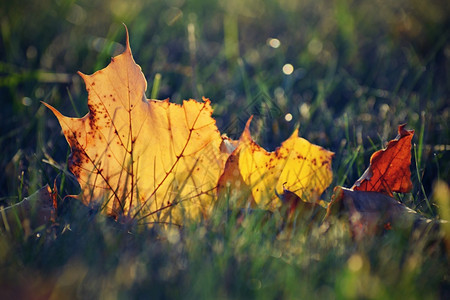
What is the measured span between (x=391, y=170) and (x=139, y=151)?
1.88 ft

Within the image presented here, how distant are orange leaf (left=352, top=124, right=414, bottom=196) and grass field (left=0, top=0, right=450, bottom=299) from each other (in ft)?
0.27

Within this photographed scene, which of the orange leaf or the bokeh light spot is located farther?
the bokeh light spot

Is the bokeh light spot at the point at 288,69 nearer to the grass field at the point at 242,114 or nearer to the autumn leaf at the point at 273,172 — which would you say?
the grass field at the point at 242,114

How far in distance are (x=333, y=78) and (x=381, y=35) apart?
62 cm

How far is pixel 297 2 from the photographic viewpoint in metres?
3.26

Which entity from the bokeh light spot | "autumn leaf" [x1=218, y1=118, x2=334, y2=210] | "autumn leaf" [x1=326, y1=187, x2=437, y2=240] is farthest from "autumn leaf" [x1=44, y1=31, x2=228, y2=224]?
the bokeh light spot

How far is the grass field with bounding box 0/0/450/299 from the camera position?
89cm

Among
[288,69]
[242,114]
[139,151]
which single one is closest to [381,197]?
[139,151]

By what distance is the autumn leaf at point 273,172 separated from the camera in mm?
1165

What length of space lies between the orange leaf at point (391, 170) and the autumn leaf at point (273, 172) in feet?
0.33

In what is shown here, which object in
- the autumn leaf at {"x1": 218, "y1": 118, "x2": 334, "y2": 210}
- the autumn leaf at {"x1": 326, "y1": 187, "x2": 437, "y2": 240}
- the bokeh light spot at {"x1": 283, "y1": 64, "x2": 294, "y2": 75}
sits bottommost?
the autumn leaf at {"x1": 326, "y1": 187, "x2": 437, "y2": 240}

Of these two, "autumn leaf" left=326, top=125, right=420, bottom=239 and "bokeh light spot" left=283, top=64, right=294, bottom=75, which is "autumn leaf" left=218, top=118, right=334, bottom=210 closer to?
"autumn leaf" left=326, top=125, right=420, bottom=239

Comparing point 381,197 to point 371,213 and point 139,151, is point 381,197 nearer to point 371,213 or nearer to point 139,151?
point 371,213

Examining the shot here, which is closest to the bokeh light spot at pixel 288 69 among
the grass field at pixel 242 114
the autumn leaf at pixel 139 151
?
the grass field at pixel 242 114
